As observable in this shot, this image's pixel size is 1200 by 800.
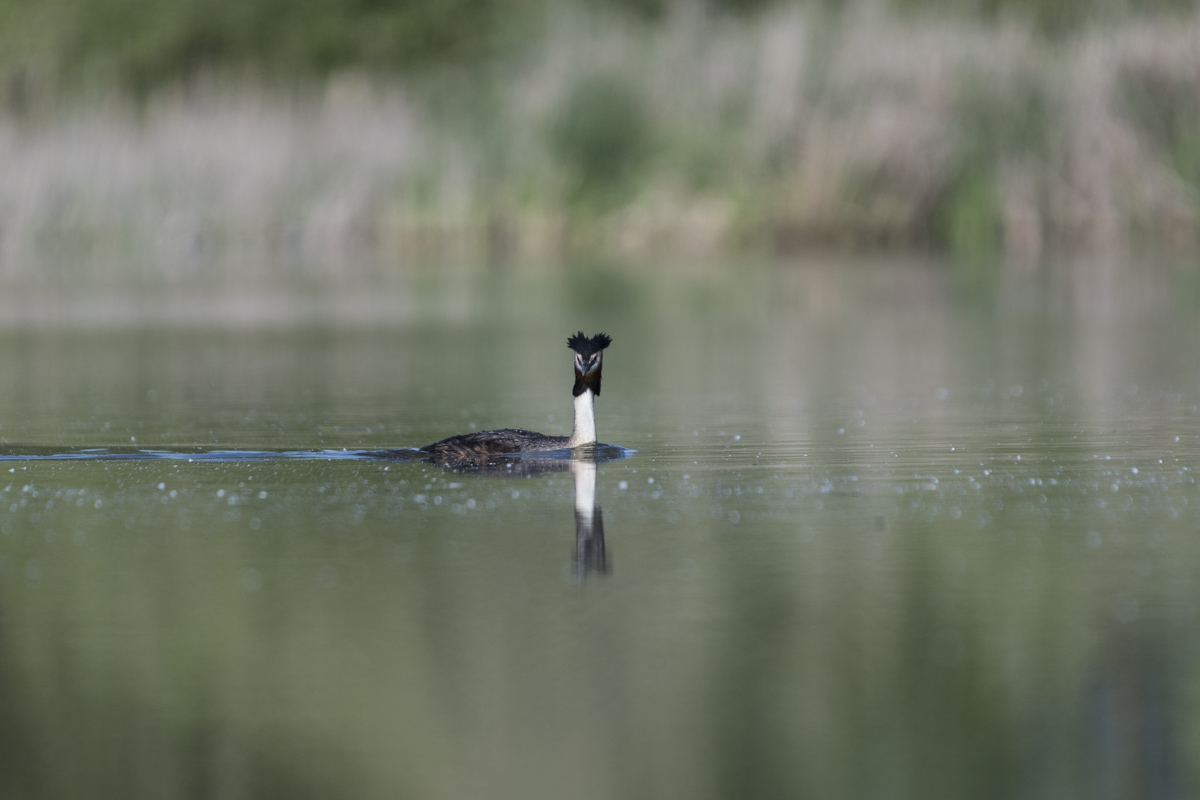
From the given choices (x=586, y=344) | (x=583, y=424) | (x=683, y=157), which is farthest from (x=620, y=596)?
(x=683, y=157)

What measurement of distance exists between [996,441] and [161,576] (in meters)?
3.64

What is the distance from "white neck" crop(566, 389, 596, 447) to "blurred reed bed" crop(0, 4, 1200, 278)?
12886 mm

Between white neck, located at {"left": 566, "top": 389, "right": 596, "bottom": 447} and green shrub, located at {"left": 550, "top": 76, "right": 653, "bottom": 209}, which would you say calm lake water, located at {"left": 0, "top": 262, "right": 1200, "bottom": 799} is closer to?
white neck, located at {"left": 566, "top": 389, "right": 596, "bottom": 447}

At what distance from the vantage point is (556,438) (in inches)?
279

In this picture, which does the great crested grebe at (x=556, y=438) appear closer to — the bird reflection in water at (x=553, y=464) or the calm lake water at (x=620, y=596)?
the bird reflection in water at (x=553, y=464)

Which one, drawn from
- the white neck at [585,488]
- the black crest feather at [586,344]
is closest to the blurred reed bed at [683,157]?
the black crest feather at [586,344]

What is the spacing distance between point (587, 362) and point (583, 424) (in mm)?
234

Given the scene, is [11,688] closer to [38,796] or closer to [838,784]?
[38,796]

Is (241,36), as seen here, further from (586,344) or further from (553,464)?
(553,464)

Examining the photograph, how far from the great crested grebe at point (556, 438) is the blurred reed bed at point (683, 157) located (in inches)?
503

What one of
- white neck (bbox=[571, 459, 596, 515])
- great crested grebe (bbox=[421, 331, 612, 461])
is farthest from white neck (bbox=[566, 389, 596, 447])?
white neck (bbox=[571, 459, 596, 515])

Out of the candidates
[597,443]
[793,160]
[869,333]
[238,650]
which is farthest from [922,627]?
[793,160]

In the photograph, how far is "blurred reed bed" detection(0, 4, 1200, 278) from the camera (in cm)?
2025

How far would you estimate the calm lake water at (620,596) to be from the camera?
332 cm
